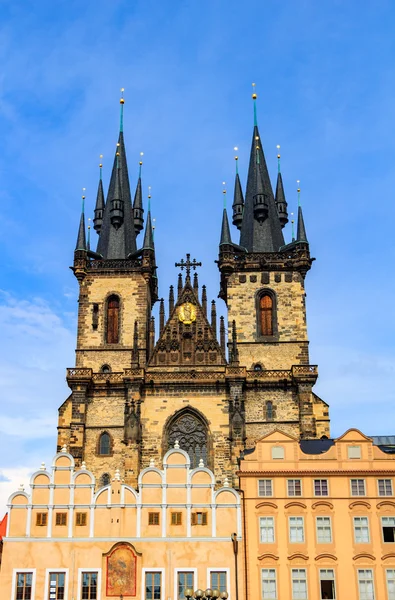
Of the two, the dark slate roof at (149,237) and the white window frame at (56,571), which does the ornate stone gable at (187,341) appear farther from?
the white window frame at (56,571)

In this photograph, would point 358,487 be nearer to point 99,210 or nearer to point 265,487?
point 265,487

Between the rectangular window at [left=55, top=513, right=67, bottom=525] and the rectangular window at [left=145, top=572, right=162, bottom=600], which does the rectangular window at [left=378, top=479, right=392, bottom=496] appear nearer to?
the rectangular window at [left=145, top=572, right=162, bottom=600]

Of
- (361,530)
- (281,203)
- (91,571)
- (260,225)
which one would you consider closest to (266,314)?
(260,225)

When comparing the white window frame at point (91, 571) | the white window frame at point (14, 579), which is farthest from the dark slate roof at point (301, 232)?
the white window frame at point (14, 579)

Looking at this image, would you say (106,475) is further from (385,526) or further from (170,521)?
(385,526)

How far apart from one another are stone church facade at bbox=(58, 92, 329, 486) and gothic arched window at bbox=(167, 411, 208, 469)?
0.21ft

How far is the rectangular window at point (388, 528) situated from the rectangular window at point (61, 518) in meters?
13.1

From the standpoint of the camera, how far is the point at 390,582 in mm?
33594

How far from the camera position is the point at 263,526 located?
114ft

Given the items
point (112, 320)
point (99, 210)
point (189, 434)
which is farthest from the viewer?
point (99, 210)

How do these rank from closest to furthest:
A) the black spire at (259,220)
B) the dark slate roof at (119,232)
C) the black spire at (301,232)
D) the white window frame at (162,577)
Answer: the white window frame at (162,577) < the black spire at (301,232) < the black spire at (259,220) < the dark slate roof at (119,232)

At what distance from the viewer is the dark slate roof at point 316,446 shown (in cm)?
3740

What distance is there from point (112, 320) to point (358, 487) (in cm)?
2646

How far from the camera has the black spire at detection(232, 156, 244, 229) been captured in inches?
2571
